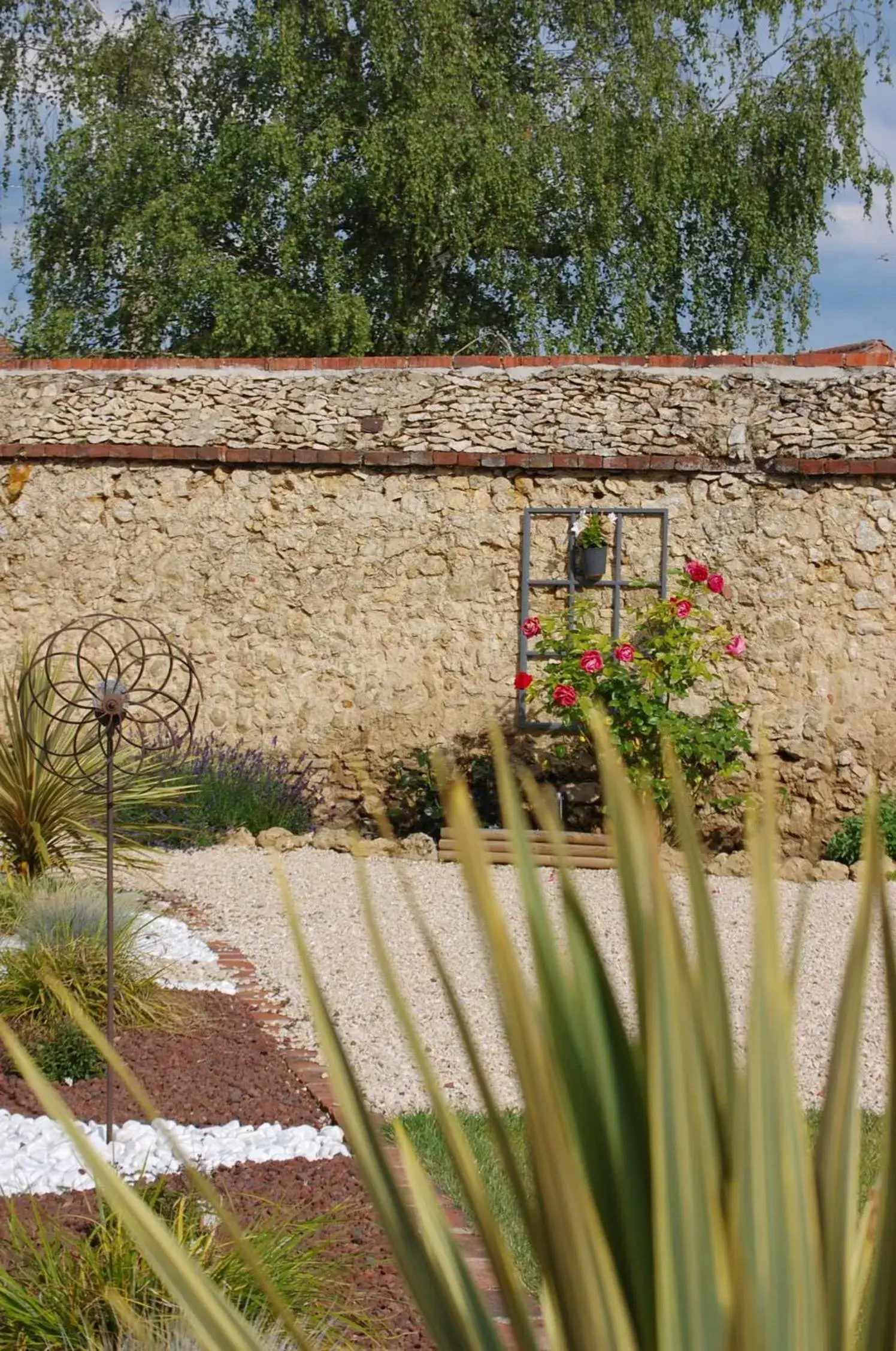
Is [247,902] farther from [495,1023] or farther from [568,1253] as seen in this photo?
[568,1253]

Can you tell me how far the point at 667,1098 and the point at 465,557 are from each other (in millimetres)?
7662

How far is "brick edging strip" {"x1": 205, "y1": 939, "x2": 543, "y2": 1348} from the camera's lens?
2682 mm

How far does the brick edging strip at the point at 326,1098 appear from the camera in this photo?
2682mm

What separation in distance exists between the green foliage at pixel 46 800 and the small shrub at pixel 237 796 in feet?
5.08

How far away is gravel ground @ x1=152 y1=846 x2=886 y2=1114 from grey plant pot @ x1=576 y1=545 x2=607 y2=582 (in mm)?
1921

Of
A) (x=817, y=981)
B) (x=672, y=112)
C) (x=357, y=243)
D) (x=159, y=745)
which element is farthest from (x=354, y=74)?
(x=817, y=981)

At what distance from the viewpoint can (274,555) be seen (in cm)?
877

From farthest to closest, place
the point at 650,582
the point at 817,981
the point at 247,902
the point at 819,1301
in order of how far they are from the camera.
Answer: the point at 650,582, the point at 247,902, the point at 817,981, the point at 819,1301

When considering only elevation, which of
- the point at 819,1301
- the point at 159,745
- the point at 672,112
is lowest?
the point at 159,745

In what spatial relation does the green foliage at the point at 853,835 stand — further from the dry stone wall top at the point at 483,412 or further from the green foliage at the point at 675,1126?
the green foliage at the point at 675,1126

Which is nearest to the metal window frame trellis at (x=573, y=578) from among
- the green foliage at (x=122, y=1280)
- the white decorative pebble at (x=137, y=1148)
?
the white decorative pebble at (x=137, y=1148)

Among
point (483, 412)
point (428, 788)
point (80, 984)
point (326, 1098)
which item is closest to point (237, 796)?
point (428, 788)

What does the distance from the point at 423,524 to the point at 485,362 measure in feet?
3.56

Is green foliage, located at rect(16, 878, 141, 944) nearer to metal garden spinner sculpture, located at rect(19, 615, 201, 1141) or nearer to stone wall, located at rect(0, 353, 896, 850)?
metal garden spinner sculpture, located at rect(19, 615, 201, 1141)
